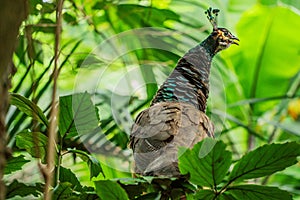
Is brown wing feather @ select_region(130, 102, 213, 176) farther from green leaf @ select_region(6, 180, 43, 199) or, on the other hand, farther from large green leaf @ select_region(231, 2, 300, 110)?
large green leaf @ select_region(231, 2, 300, 110)

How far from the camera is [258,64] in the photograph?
2.70m

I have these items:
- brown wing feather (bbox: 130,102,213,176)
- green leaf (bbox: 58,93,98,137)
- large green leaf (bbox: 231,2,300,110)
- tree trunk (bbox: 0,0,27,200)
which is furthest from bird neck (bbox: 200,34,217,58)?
large green leaf (bbox: 231,2,300,110)

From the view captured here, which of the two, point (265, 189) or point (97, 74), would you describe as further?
point (97, 74)

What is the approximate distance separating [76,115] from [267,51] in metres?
2.19

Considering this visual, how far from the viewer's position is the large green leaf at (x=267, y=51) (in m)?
2.61

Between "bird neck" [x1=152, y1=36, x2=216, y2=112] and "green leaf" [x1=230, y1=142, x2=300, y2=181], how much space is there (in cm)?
40

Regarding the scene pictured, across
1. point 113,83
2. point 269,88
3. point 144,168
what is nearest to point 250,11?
point 269,88

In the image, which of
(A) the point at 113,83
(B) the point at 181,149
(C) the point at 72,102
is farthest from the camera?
(A) the point at 113,83

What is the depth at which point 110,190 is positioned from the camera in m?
0.47

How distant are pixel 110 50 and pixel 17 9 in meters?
1.24

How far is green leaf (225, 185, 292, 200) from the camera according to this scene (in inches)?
20.1

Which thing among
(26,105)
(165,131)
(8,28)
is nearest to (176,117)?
(165,131)

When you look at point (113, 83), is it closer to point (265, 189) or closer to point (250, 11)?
point (250, 11)

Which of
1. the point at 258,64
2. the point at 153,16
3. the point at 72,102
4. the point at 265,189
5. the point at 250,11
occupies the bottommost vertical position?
the point at 265,189
